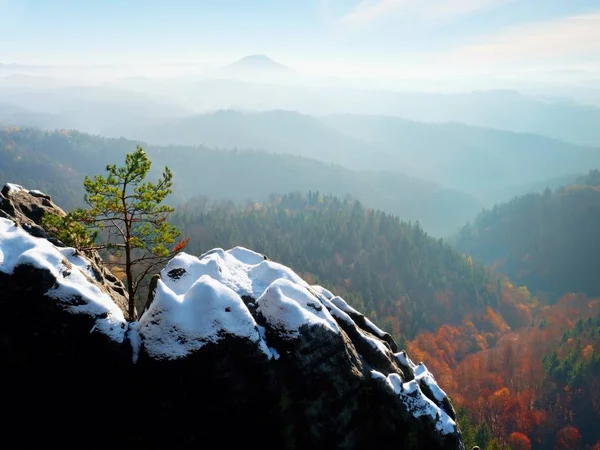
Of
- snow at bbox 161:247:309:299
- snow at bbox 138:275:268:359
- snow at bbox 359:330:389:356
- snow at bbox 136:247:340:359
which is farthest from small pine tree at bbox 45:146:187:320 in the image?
snow at bbox 359:330:389:356

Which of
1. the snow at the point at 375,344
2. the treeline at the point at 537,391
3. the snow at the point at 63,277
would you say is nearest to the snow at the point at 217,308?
the snow at the point at 63,277

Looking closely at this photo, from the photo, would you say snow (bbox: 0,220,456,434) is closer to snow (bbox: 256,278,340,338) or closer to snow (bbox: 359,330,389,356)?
snow (bbox: 256,278,340,338)

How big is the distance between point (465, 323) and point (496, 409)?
245 feet

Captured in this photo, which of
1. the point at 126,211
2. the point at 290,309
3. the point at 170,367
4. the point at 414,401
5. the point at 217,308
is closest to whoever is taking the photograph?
the point at 170,367

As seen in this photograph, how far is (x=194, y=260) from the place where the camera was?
69.1 ft

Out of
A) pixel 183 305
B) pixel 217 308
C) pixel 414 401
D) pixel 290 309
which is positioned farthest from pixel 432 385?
pixel 183 305

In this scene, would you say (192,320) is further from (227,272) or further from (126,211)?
(126,211)

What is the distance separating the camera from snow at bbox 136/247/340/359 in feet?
56.7

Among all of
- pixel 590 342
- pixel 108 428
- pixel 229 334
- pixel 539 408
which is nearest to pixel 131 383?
pixel 108 428

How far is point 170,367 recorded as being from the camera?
1702cm

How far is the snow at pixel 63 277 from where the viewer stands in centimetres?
1697

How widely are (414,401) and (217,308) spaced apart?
11772 mm

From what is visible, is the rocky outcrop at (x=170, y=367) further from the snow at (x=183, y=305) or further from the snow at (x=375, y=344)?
the snow at (x=375, y=344)

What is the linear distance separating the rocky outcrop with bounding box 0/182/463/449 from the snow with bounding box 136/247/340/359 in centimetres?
5
